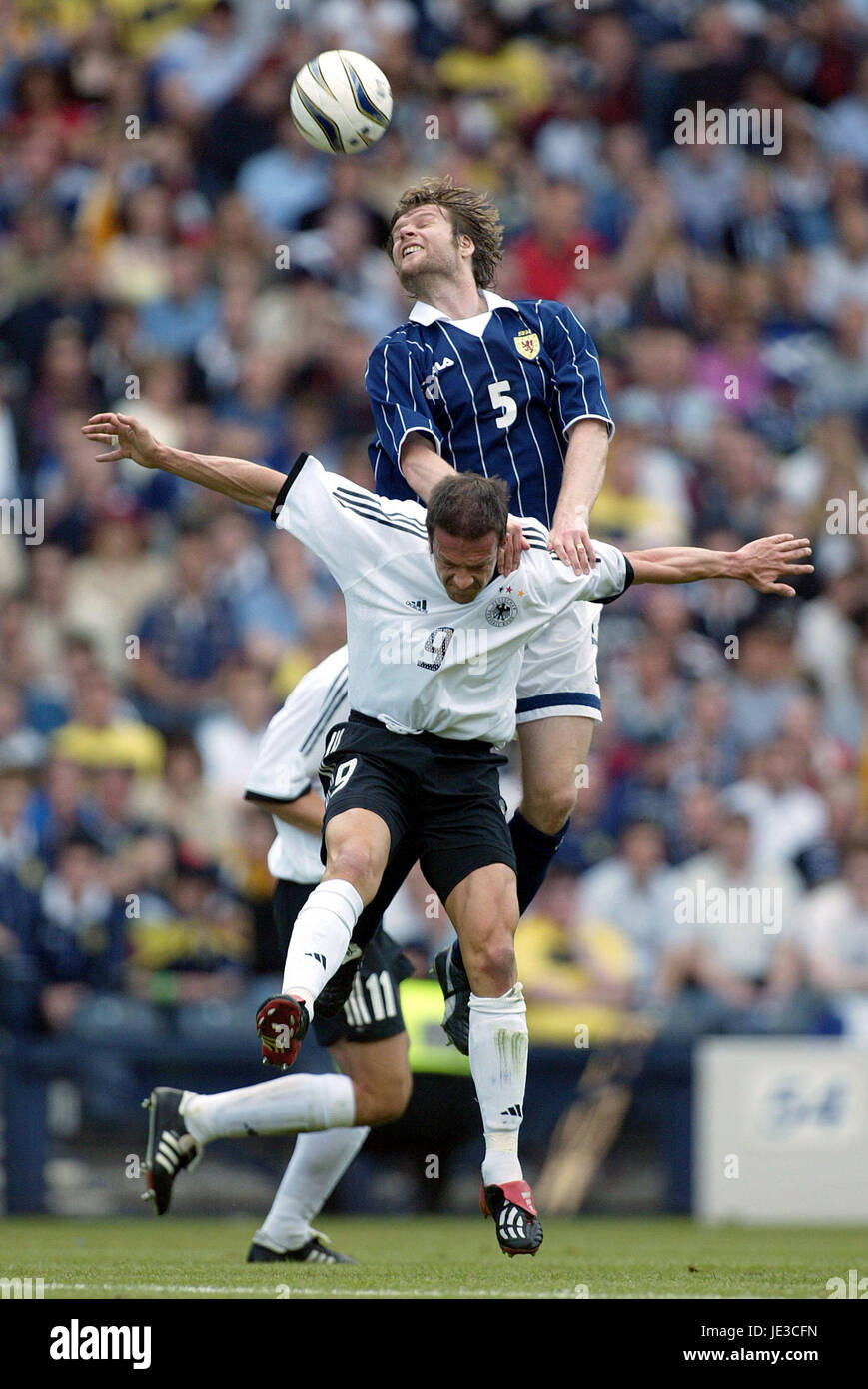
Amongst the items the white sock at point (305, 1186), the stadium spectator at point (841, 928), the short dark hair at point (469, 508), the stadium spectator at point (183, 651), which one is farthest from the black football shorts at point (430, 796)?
the stadium spectator at point (183, 651)

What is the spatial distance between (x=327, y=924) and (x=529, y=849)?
1.65 meters

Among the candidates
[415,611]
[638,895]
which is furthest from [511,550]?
[638,895]

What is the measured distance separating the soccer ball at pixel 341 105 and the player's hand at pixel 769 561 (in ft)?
7.75

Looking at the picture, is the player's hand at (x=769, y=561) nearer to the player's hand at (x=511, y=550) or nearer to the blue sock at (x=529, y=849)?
the player's hand at (x=511, y=550)

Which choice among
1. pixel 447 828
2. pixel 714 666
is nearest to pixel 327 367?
pixel 714 666

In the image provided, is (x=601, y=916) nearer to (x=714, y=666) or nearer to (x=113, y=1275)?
(x=714, y=666)

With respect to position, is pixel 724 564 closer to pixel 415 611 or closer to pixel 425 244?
pixel 415 611

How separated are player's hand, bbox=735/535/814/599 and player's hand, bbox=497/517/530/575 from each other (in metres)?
0.83

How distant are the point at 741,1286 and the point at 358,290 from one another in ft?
32.9

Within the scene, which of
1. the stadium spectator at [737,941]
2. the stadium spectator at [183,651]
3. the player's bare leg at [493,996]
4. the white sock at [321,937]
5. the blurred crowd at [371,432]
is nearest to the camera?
the white sock at [321,937]

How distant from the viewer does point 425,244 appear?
720 cm

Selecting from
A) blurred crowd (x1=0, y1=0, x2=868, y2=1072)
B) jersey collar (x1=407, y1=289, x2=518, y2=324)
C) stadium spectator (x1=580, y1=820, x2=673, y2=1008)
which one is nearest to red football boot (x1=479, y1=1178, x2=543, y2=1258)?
jersey collar (x1=407, y1=289, x2=518, y2=324)

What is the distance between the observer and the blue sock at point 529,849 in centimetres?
750

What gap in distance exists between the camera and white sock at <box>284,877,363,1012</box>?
5.84 m
